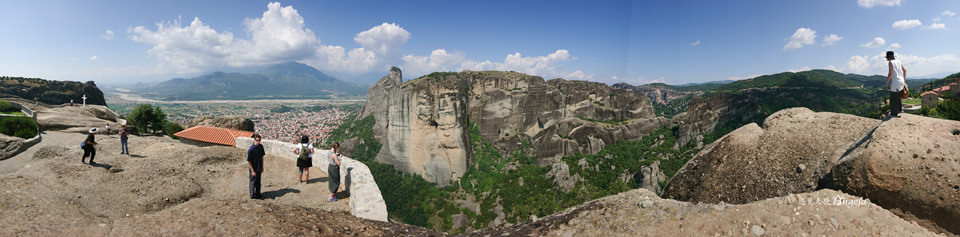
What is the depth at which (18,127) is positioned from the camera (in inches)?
360

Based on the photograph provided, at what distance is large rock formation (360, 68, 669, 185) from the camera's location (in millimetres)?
33500

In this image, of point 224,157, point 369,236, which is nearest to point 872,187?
point 369,236

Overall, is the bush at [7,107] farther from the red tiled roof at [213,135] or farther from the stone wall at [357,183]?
the stone wall at [357,183]

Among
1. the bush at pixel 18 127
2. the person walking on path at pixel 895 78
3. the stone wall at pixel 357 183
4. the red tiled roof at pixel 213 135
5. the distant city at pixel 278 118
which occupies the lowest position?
the distant city at pixel 278 118

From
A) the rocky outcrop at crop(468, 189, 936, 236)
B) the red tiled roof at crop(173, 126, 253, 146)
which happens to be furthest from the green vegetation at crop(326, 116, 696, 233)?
the rocky outcrop at crop(468, 189, 936, 236)

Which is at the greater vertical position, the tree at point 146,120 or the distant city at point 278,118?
the tree at point 146,120

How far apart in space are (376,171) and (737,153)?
113 feet

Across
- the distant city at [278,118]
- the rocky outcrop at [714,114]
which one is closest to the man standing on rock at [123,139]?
the distant city at [278,118]

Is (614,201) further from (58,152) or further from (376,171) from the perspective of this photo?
(376,171)

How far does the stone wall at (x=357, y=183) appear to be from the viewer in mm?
4426

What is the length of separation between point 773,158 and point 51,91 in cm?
5444

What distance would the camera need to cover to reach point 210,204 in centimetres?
381

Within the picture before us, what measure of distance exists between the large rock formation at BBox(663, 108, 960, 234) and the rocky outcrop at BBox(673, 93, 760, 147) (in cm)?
3402

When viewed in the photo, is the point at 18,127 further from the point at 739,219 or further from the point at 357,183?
the point at 739,219
